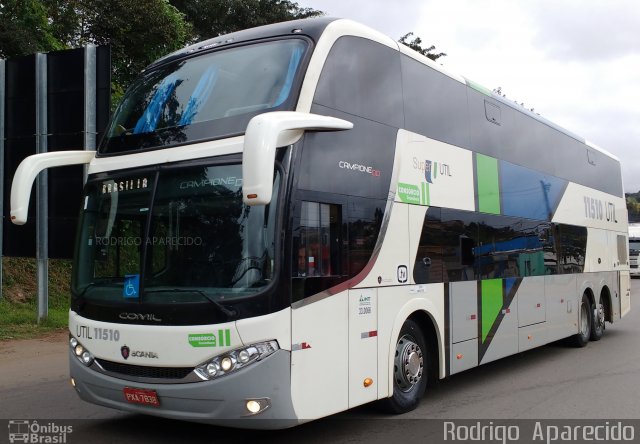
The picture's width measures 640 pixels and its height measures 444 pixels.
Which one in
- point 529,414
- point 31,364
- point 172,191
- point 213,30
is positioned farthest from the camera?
point 213,30

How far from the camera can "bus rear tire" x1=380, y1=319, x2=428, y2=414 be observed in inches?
256

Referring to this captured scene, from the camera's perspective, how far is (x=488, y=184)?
842 centimetres

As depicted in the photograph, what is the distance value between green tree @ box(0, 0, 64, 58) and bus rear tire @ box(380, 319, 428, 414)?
A: 48.2ft

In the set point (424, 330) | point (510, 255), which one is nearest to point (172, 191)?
point (424, 330)

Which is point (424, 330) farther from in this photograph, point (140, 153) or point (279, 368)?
point (140, 153)

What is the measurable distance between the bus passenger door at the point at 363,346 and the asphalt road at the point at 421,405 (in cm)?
46

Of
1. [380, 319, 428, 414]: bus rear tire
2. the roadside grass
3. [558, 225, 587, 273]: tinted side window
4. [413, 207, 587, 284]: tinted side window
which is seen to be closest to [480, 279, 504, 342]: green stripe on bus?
[413, 207, 587, 284]: tinted side window

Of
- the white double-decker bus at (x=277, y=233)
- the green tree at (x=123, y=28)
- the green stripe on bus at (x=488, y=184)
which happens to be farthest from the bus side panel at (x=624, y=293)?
the green tree at (x=123, y=28)

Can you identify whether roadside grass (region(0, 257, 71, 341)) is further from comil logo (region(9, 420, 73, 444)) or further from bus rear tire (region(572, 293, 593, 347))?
bus rear tire (region(572, 293, 593, 347))

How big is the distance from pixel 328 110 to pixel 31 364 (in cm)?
673

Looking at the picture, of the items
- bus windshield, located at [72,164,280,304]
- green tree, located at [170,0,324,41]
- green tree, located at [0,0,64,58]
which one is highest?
green tree, located at [170,0,324,41]

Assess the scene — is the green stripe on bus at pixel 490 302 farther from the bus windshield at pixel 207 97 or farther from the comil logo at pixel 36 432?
the comil logo at pixel 36 432

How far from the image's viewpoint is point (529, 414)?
266 inches

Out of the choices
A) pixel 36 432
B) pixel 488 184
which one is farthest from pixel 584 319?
pixel 36 432
